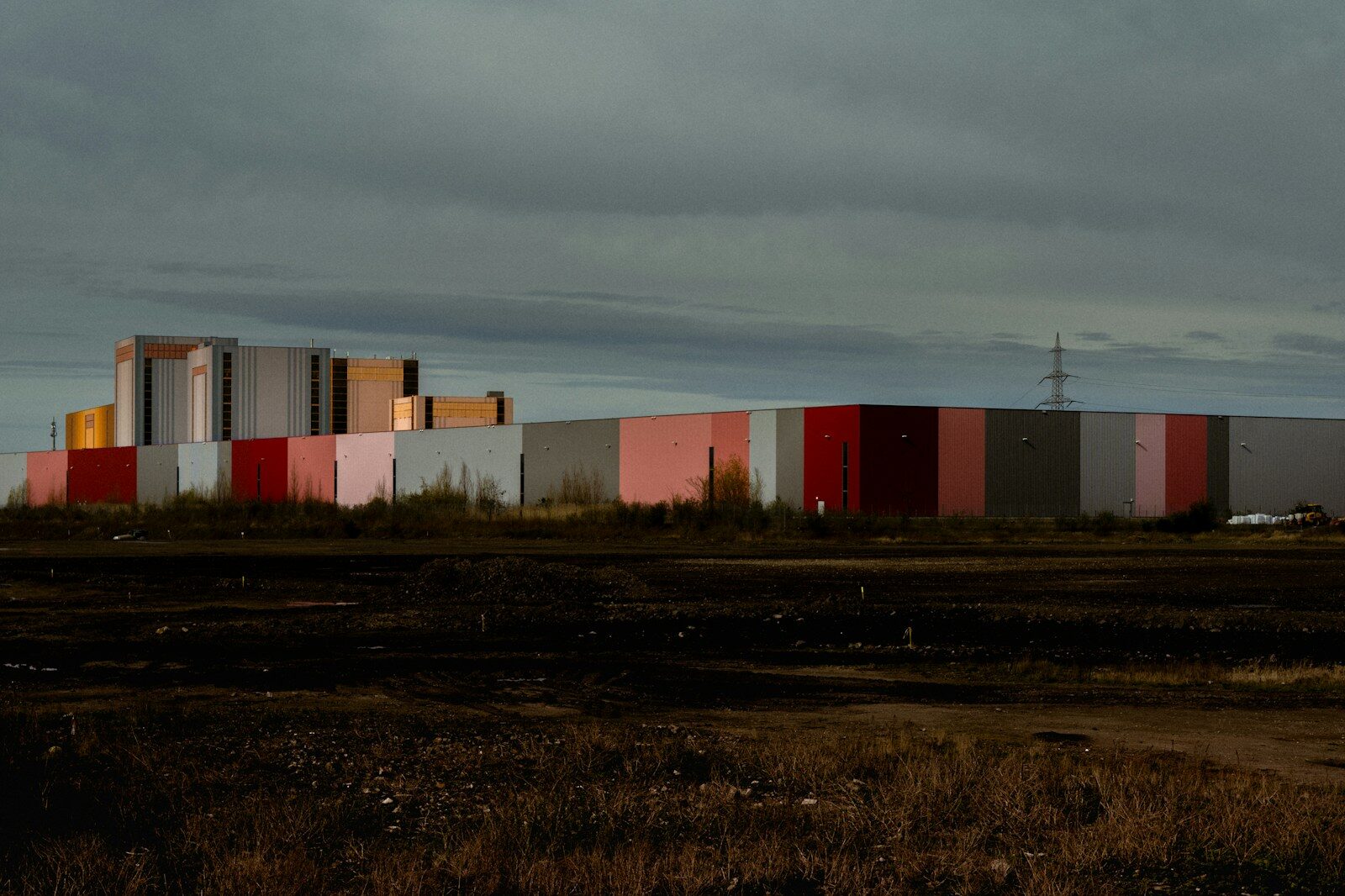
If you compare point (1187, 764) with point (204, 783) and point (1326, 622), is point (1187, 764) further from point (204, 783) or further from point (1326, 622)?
point (1326, 622)

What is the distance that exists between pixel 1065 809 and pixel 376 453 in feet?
239

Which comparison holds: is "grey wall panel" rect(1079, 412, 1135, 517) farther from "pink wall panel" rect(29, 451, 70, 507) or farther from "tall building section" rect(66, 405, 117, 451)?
"tall building section" rect(66, 405, 117, 451)

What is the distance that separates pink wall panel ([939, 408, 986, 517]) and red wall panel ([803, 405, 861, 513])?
14.1ft

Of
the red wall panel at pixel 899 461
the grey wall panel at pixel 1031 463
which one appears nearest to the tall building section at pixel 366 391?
the red wall panel at pixel 899 461

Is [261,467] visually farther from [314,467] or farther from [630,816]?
[630,816]

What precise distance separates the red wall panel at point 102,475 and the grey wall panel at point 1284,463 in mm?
72676

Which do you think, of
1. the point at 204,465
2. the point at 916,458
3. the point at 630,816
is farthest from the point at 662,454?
the point at 630,816

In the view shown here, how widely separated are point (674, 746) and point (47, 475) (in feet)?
330

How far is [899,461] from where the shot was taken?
58438 millimetres

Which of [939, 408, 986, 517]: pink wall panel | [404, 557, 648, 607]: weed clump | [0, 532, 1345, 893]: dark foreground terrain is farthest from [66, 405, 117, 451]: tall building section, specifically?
[0, 532, 1345, 893]: dark foreground terrain

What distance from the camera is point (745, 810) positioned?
335 inches

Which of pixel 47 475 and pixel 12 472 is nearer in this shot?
pixel 47 475

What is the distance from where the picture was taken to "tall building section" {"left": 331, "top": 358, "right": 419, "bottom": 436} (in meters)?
111

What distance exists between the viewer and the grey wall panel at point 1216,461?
213 feet
